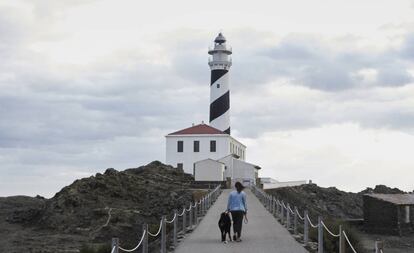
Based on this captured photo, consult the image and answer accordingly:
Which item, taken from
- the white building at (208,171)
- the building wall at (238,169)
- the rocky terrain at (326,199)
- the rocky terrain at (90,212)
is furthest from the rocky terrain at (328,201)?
the rocky terrain at (90,212)

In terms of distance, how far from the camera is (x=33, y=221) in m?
34.3

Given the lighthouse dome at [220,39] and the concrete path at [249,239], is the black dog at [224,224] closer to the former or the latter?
the concrete path at [249,239]

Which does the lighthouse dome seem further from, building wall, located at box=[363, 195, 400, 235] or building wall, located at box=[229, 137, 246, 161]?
building wall, located at box=[363, 195, 400, 235]

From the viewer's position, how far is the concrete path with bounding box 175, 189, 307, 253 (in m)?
16.9

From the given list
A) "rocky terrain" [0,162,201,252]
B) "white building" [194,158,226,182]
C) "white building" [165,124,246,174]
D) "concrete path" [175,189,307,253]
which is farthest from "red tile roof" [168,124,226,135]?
"concrete path" [175,189,307,253]

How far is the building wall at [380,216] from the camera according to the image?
33.5 metres

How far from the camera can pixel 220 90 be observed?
66.4 m

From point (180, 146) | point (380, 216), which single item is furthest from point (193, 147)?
point (380, 216)

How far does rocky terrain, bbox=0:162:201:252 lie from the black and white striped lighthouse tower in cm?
1712

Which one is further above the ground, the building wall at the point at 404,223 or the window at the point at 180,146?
the window at the point at 180,146

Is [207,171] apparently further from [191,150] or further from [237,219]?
[237,219]

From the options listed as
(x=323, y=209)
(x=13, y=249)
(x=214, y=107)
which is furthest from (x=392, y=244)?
(x=214, y=107)

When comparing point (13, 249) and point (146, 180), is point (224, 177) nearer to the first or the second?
point (146, 180)

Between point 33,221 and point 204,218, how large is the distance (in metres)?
11.7
